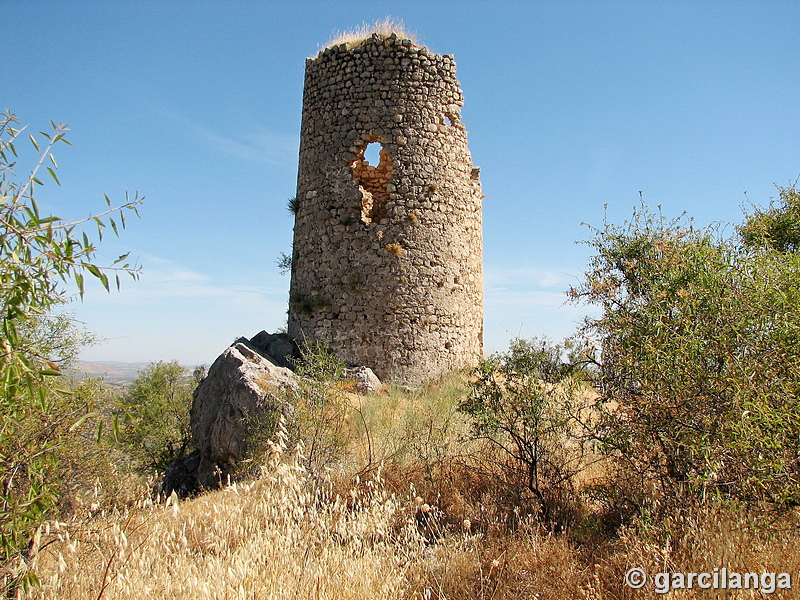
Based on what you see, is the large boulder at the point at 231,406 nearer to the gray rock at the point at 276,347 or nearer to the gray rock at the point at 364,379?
the gray rock at the point at 276,347

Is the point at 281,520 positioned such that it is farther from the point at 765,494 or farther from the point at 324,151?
the point at 324,151

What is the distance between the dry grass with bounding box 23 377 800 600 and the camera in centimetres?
282

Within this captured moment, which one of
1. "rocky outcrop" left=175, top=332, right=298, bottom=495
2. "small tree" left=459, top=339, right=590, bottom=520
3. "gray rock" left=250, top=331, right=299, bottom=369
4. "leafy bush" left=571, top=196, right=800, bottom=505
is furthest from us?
"gray rock" left=250, top=331, right=299, bottom=369

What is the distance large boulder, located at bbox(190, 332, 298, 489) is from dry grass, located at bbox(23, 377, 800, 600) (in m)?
2.00

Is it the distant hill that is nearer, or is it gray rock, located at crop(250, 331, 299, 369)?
the distant hill

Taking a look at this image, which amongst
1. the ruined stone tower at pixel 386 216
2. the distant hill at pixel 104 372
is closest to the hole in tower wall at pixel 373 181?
the ruined stone tower at pixel 386 216

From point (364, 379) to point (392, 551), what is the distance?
4.47m

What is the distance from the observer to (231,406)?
22.7 feet

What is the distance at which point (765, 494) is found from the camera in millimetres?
2947

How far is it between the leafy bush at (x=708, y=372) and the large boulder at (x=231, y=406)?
3894 millimetres

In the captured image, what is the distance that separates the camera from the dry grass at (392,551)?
2816mm

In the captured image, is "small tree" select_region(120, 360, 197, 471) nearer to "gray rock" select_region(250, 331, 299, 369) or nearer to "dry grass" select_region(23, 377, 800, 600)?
"gray rock" select_region(250, 331, 299, 369)

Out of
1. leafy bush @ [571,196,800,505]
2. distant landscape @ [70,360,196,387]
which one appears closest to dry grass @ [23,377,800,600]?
leafy bush @ [571,196,800,505]

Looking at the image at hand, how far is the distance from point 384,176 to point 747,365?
697 centimetres
